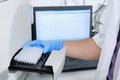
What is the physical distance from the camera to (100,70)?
0.98 metres

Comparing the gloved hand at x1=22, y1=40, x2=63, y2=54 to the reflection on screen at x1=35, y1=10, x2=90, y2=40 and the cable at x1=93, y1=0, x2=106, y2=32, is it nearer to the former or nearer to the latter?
the reflection on screen at x1=35, y1=10, x2=90, y2=40

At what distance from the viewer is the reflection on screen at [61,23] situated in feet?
5.04

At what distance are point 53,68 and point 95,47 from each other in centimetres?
54

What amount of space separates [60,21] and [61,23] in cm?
2

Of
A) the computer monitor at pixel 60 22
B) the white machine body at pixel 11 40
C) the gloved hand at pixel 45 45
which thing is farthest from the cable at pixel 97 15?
the white machine body at pixel 11 40

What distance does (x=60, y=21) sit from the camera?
5.12 ft

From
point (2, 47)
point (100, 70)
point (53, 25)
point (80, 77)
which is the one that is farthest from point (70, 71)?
point (2, 47)

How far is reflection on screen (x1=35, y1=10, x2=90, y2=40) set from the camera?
5.04ft

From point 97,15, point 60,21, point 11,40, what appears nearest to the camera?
point 11,40

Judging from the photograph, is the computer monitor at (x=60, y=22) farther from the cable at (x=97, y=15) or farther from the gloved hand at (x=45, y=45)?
the gloved hand at (x=45, y=45)

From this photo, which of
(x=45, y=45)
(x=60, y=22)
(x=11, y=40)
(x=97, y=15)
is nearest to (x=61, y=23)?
(x=60, y=22)

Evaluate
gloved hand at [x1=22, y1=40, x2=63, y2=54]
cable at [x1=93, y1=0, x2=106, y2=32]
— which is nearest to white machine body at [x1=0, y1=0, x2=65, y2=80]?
gloved hand at [x1=22, y1=40, x2=63, y2=54]

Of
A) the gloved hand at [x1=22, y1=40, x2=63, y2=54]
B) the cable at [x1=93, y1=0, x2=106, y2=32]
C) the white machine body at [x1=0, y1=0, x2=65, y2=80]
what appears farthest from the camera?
the cable at [x1=93, y1=0, x2=106, y2=32]

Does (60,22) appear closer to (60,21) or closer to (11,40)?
(60,21)
